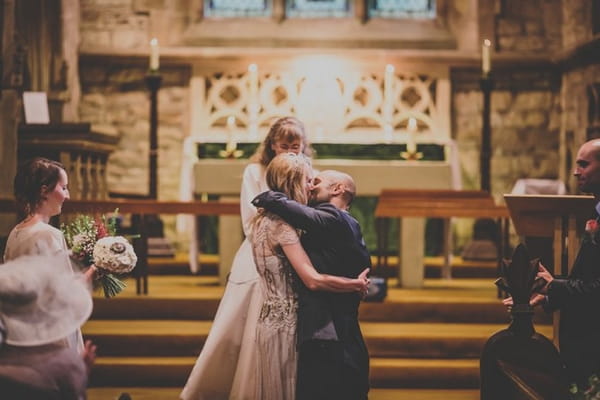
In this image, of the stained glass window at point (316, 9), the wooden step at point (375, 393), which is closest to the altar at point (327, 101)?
the stained glass window at point (316, 9)

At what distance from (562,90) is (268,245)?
21.6ft

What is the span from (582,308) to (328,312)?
0.91 m

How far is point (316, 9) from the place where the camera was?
996 centimetres

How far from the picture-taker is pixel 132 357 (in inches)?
226

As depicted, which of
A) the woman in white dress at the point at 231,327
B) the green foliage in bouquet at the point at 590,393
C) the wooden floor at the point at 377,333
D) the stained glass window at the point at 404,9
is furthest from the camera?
the stained glass window at the point at 404,9

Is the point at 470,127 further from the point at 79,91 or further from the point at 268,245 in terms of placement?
the point at 268,245

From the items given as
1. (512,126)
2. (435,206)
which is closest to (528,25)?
(512,126)

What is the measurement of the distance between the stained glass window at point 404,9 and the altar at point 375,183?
232 centimetres

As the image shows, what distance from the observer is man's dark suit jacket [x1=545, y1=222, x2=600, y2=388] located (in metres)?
3.24

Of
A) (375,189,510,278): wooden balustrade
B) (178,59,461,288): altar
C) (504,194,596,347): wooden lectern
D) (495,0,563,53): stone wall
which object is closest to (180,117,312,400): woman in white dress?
(504,194,596,347): wooden lectern

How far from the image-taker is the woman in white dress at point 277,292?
12.1ft

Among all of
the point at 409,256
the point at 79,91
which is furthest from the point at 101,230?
the point at 79,91

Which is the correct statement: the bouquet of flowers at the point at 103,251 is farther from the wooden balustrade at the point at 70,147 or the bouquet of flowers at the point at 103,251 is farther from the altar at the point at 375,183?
the wooden balustrade at the point at 70,147

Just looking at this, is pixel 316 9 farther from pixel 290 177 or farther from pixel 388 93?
pixel 290 177
